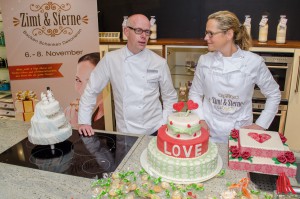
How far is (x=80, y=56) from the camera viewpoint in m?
3.31

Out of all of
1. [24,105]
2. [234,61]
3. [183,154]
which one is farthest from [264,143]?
[24,105]

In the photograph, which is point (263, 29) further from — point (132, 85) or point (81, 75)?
point (81, 75)

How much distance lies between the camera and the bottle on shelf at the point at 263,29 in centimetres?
319

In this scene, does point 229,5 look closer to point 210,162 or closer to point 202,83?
point 202,83

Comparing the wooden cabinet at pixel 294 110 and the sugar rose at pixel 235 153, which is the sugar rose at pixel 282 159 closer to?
the sugar rose at pixel 235 153

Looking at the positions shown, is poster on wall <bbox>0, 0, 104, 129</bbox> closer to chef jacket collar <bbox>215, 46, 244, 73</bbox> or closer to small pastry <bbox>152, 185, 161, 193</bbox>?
chef jacket collar <bbox>215, 46, 244, 73</bbox>

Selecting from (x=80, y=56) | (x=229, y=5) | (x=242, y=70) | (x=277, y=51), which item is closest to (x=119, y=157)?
(x=242, y=70)

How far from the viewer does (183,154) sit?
139cm

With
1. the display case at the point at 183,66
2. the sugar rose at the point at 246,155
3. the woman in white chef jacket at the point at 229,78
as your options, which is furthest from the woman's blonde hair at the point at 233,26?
the display case at the point at 183,66

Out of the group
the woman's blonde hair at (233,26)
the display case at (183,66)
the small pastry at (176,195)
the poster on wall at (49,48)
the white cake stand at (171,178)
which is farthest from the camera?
the display case at (183,66)

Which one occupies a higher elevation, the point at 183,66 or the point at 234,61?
the point at 234,61

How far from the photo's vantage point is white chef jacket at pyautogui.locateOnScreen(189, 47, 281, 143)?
6.48 ft

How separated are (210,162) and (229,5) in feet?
8.64

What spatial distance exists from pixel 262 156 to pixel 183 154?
0.42 metres
